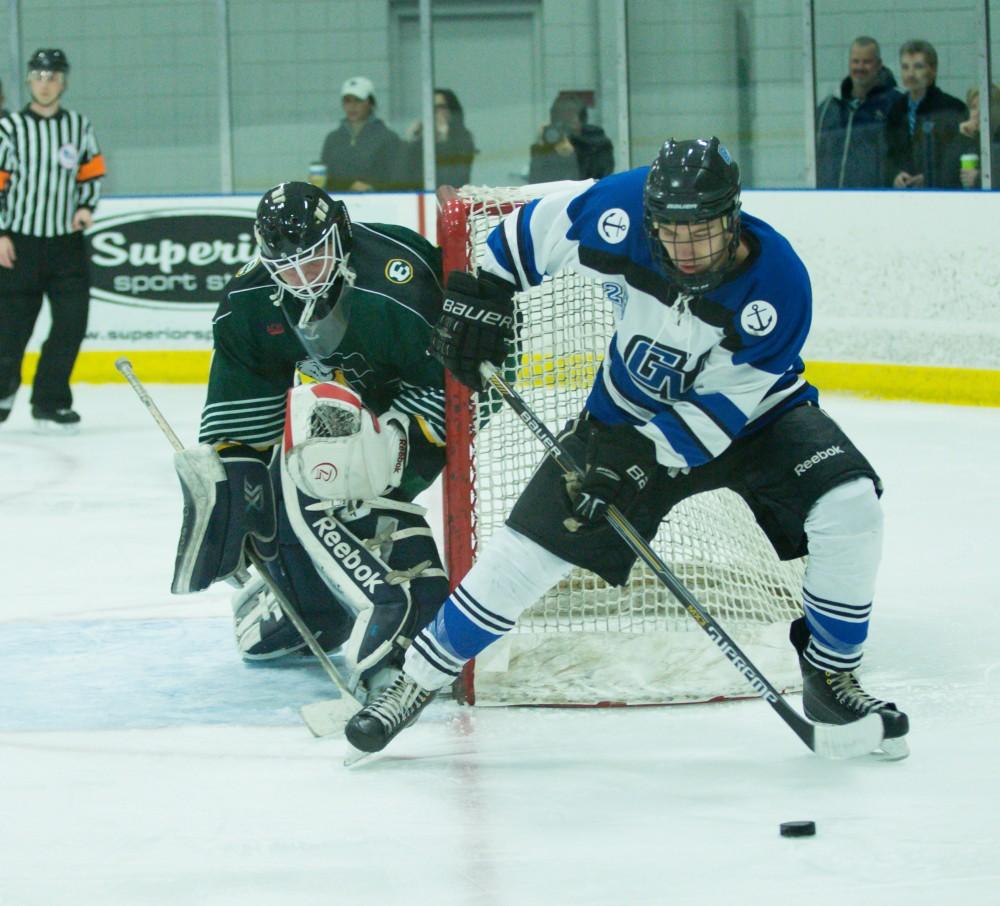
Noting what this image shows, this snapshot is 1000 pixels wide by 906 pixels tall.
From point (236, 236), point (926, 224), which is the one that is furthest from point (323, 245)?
point (236, 236)

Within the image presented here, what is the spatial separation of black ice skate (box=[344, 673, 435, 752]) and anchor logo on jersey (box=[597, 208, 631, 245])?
732 millimetres

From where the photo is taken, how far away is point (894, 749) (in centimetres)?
245

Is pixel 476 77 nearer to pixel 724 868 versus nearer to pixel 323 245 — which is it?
pixel 323 245

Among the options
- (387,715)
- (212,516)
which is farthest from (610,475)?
(212,516)

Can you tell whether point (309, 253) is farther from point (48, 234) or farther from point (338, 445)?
point (48, 234)

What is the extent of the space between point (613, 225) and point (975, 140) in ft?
13.6

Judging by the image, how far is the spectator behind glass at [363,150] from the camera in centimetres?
753

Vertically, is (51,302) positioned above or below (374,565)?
above

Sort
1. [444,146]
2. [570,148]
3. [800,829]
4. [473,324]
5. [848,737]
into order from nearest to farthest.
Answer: [800,829], [848,737], [473,324], [570,148], [444,146]

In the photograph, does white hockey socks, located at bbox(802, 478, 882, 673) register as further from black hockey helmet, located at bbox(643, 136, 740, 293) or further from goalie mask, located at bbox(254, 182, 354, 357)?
goalie mask, located at bbox(254, 182, 354, 357)

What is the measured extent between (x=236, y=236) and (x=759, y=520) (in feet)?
16.7

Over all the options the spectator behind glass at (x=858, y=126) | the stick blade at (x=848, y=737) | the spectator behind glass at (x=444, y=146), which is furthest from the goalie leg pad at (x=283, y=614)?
the spectator behind glass at (x=444, y=146)

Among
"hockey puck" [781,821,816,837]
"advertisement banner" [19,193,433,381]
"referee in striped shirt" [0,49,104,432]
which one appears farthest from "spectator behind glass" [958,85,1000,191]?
"hockey puck" [781,821,816,837]

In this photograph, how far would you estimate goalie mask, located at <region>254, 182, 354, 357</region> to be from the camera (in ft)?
8.64
